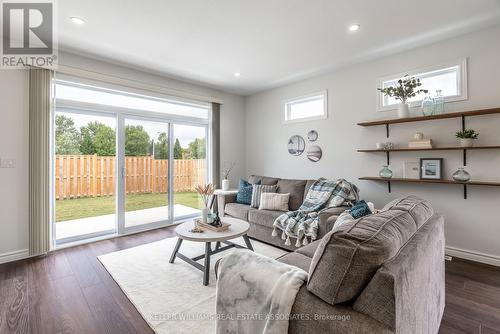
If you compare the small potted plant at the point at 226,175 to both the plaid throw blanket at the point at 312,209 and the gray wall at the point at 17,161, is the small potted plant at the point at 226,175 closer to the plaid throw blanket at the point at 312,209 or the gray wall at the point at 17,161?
the plaid throw blanket at the point at 312,209

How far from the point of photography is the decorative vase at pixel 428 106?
2980mm

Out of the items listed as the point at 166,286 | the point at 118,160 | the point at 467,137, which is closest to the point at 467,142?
the point at 467,137

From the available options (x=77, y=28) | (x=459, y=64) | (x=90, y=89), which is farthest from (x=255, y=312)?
(x=90, y=89)

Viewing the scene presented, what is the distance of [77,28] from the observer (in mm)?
2717

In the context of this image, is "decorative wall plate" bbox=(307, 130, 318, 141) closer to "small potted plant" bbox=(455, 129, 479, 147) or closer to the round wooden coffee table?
"small potted plant" bbox=(455, 129, 479, 147)

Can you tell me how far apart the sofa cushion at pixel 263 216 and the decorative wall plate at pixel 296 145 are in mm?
1550

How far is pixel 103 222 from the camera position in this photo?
4008mm

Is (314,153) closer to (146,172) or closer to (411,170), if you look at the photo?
(411,170)

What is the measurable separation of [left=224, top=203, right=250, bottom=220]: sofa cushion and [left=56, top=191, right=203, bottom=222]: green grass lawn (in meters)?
1.19

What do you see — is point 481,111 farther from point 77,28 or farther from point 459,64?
point 77,28

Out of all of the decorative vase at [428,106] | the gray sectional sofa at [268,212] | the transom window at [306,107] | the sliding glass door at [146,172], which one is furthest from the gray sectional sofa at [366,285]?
the sliding glass door at [146,172]

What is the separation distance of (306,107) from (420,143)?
2.04 m

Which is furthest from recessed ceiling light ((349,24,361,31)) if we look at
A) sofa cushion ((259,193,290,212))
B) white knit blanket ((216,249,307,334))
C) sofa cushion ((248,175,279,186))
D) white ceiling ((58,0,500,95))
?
white knit blanket ((216,249,307,334))

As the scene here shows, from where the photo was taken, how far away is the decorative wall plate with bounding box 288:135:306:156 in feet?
14.8
